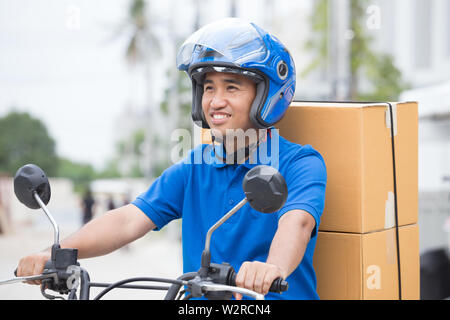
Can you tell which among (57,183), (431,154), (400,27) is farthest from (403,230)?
(57,183)

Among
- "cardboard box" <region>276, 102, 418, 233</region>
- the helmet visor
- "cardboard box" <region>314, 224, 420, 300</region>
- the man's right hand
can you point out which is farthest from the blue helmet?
the man's right hand

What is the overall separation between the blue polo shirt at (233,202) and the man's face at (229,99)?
0.17 metres

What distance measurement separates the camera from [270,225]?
257 centimetres

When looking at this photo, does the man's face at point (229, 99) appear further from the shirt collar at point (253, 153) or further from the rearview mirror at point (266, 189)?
the rearview mirror at point (266, 189)

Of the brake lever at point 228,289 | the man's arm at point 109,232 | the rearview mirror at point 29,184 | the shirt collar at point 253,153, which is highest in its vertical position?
the shirt collar at point 253,153

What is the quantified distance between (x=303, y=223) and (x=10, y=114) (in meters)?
57.1

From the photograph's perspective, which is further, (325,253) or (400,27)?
(400,27)

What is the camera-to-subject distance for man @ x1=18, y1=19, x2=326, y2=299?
2.54 metres

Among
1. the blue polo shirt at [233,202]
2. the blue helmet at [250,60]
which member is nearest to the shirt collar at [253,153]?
the blue polo shirt at [233,202]

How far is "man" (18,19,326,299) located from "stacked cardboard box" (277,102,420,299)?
0.59ft

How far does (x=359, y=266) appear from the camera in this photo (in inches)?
107

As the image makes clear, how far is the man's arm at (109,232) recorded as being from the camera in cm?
A: 264

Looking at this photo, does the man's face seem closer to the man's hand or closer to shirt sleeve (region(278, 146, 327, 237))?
shirt sleeve (region(278, 146, 327, 237))
